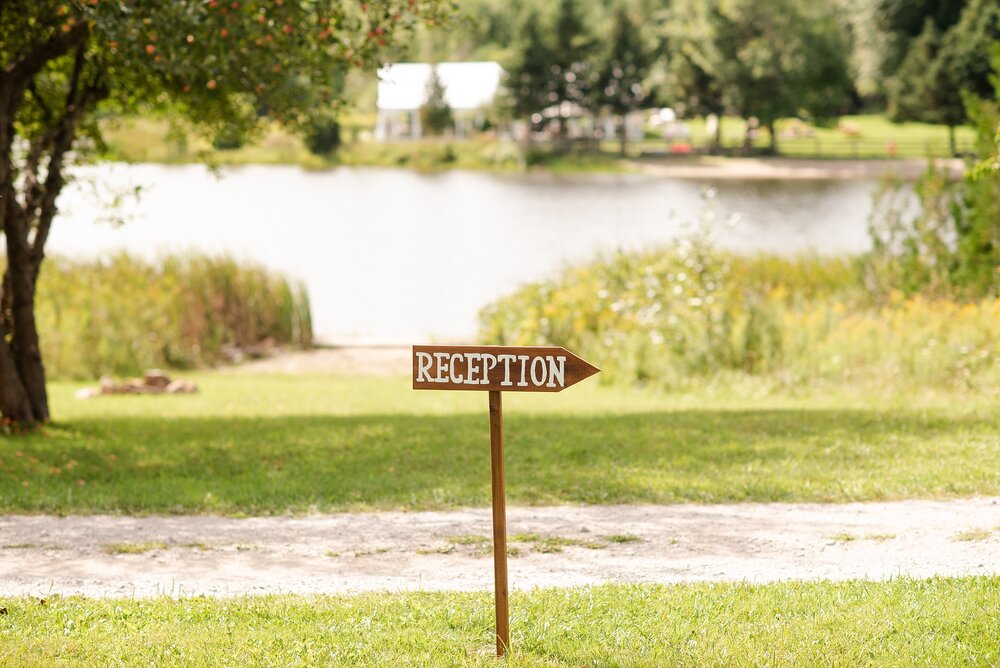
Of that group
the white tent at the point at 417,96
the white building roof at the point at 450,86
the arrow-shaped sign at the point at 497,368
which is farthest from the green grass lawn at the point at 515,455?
the white building roof at the point at 450,86

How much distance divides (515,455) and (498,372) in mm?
5568

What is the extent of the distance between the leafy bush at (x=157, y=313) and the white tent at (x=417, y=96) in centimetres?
4977

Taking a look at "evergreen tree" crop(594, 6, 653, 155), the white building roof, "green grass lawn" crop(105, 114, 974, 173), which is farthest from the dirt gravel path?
the white building roof

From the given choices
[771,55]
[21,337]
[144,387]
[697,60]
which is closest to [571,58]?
[697,60]

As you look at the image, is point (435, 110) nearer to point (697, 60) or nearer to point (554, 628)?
point (697, 60)

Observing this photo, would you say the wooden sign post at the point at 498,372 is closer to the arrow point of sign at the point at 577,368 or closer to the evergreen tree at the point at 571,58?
the arrow point of sign at the point at 577,368

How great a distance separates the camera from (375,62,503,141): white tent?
72938mm

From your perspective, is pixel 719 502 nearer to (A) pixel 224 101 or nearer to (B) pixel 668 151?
(A) pixel 224 101

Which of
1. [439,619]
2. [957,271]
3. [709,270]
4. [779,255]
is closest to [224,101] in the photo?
[709,270]

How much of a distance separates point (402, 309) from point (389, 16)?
1905 centimetres

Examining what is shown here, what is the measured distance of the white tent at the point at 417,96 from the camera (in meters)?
72.9

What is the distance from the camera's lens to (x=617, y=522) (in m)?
8.48

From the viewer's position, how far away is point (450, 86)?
7481 centimetres

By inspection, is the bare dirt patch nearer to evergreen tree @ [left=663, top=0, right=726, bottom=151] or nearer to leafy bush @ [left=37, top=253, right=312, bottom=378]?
leafy bush @ [left=37, top=253, right=312, bottom=378]
